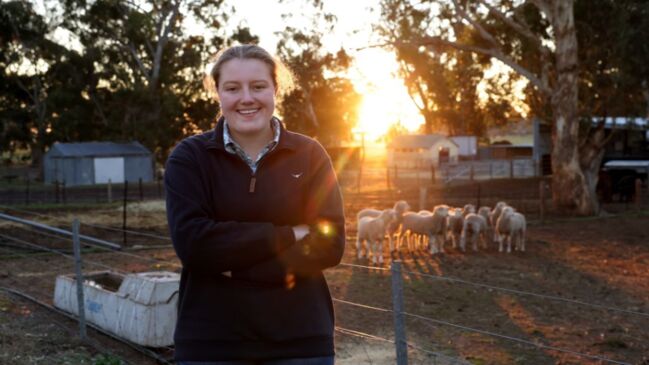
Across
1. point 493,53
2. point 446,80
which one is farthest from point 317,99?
point 493,53

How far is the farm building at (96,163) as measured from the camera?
4462 cm

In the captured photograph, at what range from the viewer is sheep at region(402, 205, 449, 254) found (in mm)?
14562

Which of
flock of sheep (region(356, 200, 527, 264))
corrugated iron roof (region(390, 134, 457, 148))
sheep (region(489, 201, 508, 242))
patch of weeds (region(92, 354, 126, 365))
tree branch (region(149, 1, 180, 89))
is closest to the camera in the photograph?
patch of weeds (region(92, 354, 126, 365))

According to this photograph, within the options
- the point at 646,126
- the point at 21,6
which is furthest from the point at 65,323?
the point at 21,6

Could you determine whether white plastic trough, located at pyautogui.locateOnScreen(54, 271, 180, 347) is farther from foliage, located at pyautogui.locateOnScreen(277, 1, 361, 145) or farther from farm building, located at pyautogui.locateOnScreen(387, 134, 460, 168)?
farm building, located at pyautogui.locateOnScreen(387, 134, 460, 168)

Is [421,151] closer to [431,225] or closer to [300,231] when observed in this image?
[431,225]

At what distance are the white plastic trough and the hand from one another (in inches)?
181

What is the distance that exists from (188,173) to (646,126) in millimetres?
31605

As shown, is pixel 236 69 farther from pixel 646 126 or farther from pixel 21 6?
pixel 21 6

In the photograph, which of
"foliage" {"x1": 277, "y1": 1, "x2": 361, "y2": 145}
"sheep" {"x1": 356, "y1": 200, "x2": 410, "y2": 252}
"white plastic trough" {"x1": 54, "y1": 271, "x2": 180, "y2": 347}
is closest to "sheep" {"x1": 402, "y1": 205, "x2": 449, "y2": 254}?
"sheep" {"x1": 356, "y1": 200, "x2": 410, "y2": 252}

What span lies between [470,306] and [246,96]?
7646mm

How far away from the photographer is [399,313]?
4145 millimetres

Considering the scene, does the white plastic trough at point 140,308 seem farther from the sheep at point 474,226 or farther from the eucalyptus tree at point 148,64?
the eucalyptus tree at point 148,64

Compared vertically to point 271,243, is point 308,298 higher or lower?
lower
